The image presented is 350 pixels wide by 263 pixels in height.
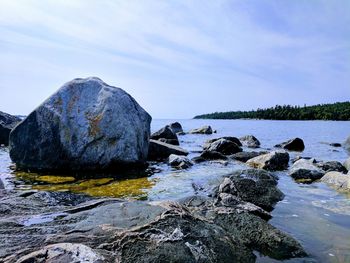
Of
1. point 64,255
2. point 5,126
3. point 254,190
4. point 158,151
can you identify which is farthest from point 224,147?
point 64,255

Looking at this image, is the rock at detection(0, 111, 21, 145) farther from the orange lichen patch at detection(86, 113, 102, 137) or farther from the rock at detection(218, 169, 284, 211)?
the rock at detection(218, 169, 284, 211)

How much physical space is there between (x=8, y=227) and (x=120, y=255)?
6.55 feet

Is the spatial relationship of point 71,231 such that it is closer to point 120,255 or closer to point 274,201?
point 120,255

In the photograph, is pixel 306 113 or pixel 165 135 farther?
pixel 306 113

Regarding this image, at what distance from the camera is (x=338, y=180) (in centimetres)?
1242

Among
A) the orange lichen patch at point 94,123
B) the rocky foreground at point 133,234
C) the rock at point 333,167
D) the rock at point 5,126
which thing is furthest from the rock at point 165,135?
the rocky foreground at point 133,234

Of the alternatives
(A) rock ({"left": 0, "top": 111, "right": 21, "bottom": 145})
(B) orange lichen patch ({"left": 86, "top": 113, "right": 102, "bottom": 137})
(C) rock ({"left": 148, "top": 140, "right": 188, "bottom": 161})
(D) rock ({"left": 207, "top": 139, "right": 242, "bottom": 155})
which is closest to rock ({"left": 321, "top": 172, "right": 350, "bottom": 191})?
(B) orange lichen patch ({"left": 86, "top": 113, "right": 102, "bottom": 137})

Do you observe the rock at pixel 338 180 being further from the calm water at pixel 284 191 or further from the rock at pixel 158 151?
the rock at pixel 158 151

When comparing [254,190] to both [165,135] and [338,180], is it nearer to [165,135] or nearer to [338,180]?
[338,180]

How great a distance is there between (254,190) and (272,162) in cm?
765

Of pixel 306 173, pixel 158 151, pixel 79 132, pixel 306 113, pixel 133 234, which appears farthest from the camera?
pixel 306 113

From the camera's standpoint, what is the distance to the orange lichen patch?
48.9 ft

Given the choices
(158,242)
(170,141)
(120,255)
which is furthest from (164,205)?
(170,141)

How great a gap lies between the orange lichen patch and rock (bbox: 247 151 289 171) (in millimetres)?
7993
